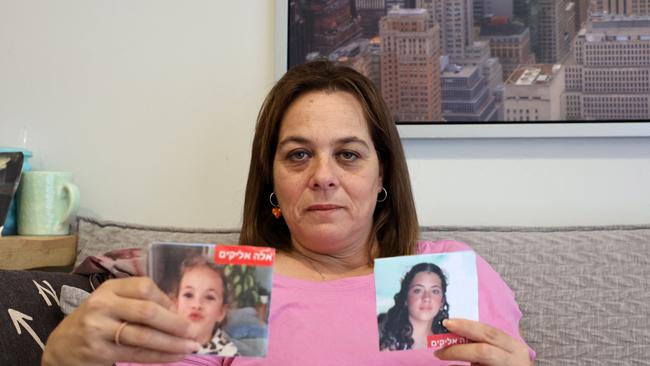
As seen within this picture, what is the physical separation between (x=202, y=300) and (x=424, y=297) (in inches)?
12.3

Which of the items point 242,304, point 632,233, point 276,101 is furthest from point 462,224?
point 242,304

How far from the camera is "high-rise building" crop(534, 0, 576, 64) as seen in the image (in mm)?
1828

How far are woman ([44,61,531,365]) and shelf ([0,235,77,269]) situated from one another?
1.75 feet

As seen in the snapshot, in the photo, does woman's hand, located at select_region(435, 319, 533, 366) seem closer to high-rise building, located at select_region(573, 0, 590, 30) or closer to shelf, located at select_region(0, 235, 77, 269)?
high-rise building, located at select_region(573, 0, 590, 30)

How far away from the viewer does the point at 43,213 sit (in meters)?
1.90

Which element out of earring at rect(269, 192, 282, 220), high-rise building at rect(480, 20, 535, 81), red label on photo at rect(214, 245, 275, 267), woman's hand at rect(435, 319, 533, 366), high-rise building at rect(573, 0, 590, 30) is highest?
high-rise building at rect(573, 0, 590, 30)

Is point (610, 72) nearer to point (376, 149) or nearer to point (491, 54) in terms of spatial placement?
point (491, 54)

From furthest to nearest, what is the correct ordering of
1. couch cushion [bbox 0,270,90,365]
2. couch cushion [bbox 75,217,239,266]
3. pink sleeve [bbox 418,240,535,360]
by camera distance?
1. couch cushion [bbox 75,217,239,266]
2. pink sleeve [bbox 418,240,535,360]
3. couch cushion [bbox 0,270,90,365]

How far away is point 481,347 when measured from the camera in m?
1.12

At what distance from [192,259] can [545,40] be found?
114cm

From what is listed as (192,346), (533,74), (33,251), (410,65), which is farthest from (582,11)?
(33,251)

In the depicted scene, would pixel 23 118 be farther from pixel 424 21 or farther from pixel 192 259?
pixel 192 259

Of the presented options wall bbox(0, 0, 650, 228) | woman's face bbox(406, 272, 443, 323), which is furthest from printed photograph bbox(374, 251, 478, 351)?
wall bbox(0, 0, 650, 228)

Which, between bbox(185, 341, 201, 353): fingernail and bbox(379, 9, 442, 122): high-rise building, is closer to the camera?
bbox(185, 341, 201, 353): fingernail
